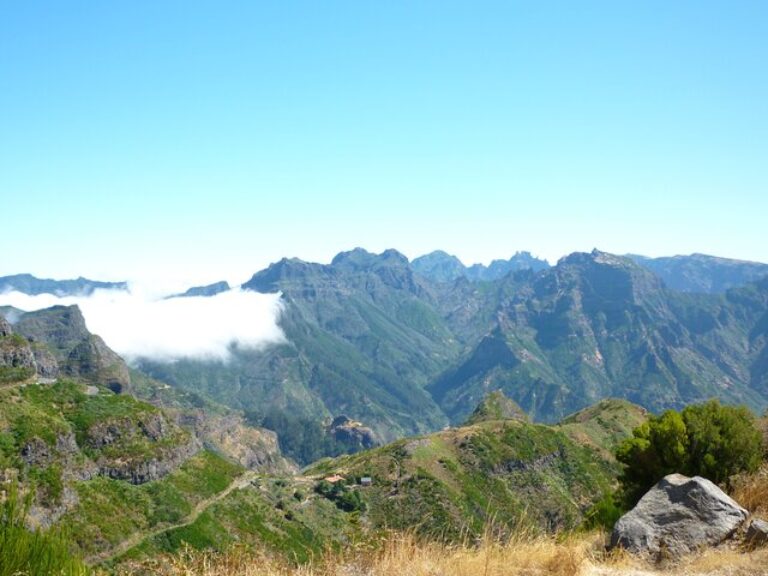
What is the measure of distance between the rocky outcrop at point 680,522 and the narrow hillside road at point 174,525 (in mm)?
78128

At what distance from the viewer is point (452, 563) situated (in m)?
10.1

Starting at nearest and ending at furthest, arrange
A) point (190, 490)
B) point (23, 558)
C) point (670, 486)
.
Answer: point (23, 558), point (670, 486), point (190, 490)

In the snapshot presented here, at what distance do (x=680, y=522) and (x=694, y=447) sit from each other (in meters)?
10.2

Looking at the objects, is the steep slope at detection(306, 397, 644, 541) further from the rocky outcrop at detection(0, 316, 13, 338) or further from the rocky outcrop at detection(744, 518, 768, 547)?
the rocky outcrop at detection(744, 518, 768, 547)

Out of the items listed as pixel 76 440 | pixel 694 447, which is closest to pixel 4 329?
pixel 76 440

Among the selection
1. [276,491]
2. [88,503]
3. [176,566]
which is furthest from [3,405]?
[176,566]

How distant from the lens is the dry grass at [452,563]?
9.61 meters

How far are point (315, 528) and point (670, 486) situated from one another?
401 ft

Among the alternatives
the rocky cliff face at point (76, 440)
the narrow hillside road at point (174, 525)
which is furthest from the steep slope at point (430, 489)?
the rocky cliff face at point (76, 440)

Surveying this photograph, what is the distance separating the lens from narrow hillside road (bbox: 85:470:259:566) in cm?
9125

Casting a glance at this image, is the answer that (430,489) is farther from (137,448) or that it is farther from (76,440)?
(76,440)

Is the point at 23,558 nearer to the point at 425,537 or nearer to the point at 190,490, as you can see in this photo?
the point at 425,537

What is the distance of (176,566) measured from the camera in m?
9.09

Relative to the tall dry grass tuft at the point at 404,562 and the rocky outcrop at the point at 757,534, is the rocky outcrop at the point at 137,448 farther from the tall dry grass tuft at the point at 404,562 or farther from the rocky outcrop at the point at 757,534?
the rocky outcrop at the point at 757,534
